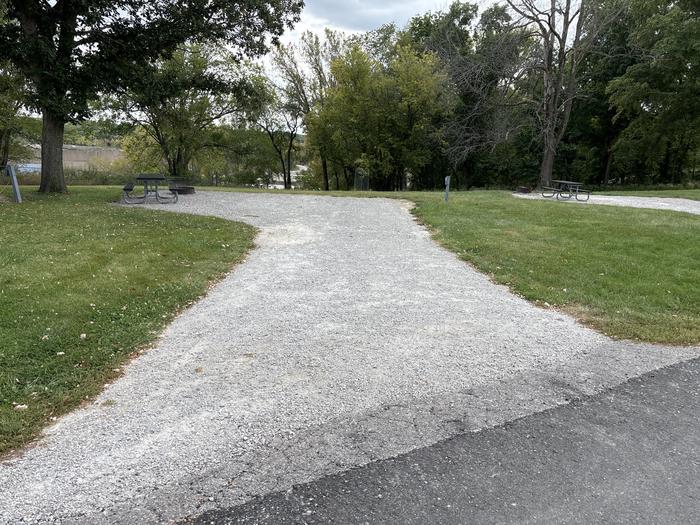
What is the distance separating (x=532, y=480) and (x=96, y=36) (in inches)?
607

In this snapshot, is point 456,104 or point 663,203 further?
point 456,104

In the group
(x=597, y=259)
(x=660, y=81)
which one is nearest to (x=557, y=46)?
(x=660, y=81)

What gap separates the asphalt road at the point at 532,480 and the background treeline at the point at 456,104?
14007 mm

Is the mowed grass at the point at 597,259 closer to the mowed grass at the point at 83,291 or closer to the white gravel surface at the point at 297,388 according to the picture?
the white gravel surface at the point at 297,388

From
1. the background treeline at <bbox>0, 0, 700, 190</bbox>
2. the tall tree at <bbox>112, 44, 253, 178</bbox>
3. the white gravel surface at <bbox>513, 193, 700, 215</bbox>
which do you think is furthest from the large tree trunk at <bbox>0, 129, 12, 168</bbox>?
the white gravel surface at <bbox>513, 193, 700, 215</bbox>

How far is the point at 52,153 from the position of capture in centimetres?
1398

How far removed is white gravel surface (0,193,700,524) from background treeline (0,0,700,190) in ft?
38.3

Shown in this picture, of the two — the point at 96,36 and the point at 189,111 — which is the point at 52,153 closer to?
the point at 96,36

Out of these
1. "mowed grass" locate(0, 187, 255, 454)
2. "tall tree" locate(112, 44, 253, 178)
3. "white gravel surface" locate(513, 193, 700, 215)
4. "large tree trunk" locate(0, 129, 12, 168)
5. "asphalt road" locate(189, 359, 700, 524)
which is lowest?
"asphalt road" locate(189, 359, 700, 524)

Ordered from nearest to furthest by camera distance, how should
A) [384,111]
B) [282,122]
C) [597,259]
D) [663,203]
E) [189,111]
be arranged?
1. [597,259]
2. [663,203]
3. [384,111]
4. [189,111]
5. [282,122]

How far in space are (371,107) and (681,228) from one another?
73.2ft

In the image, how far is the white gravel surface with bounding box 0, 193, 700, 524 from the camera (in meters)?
2.36

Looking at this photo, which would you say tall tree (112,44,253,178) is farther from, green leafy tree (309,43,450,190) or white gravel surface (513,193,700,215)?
white gravel surface (513,193,700,215)

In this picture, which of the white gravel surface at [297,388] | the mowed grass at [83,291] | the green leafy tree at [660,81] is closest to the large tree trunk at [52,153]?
the mowed grass at [83,291]
